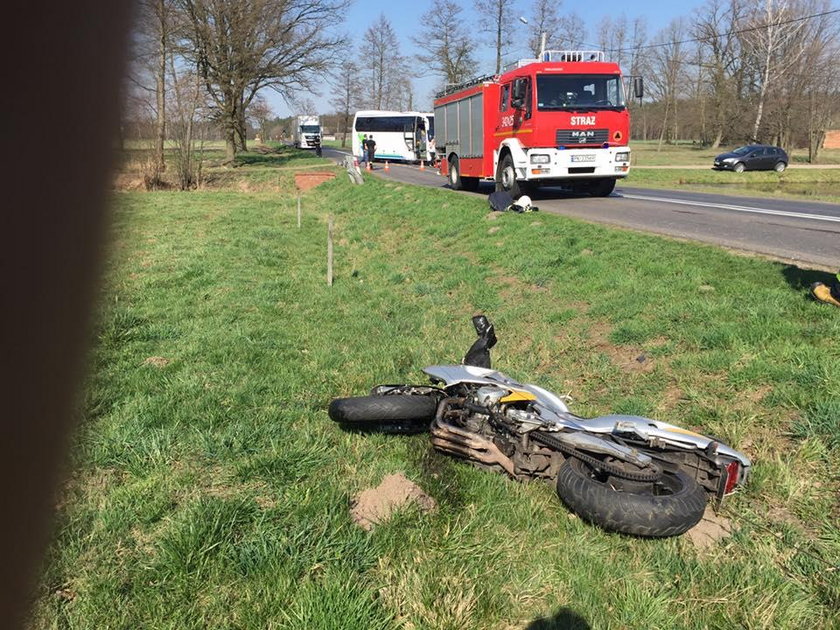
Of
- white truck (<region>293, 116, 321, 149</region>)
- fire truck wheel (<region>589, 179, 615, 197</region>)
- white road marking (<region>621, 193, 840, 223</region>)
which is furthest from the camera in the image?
white truck (<region>293, 116, 321, 149</region>)

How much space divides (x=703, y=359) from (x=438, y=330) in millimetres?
3022

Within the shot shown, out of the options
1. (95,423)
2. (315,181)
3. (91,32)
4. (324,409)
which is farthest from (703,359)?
(315,181)

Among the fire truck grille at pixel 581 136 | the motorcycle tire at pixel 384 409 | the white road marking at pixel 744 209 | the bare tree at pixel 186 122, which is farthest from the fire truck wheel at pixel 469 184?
the motorcycle tire at pixel 384 409

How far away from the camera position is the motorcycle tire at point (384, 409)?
3609 millimetres

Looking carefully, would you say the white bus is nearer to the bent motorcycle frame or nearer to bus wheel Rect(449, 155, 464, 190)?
bus wheel Rect(449, 155, 464, 190)

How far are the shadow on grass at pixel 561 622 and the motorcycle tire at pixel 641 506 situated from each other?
0.55m

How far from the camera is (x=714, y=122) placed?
54.7 meters

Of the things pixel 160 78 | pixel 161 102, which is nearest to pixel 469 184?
pixel 160 78

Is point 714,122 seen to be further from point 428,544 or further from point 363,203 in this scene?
point 428,544

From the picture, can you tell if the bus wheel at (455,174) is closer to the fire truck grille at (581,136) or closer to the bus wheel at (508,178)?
the bus wheel at (508,178)

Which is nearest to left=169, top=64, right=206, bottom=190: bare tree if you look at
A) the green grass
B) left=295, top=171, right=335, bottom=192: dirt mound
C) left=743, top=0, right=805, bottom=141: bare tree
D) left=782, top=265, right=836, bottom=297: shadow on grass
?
left=295, top=171, right=335, bottom=192: dirt mound

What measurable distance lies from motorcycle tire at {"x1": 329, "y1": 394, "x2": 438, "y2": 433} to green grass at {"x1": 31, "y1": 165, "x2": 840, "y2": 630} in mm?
203

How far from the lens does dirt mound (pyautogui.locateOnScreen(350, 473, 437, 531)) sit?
299 cm

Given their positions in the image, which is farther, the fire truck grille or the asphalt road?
the fire truck grille
